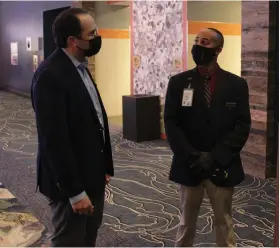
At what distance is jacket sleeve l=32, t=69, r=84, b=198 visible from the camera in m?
1.92

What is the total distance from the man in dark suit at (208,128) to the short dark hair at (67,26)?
2.46 feet

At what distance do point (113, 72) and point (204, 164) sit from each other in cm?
762

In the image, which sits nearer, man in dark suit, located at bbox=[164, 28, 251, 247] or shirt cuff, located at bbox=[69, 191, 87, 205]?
shirt cuff, located at bbox=[69, 191, 87, 205]

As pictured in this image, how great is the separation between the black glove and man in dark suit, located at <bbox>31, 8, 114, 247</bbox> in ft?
1.86

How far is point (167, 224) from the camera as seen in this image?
374 cm

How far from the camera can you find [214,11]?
7160 mm

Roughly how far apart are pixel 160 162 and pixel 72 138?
13.1 feet

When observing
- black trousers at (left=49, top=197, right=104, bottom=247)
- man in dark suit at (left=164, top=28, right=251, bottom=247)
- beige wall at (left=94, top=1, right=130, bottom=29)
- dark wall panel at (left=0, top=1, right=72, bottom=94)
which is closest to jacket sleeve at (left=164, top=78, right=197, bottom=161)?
man in dark suit at (left=164, top=28, right=251, bottom=247)

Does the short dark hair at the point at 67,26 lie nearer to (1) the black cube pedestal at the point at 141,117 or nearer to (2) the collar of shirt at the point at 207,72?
(2) the collar of shirt at the point at 207,72

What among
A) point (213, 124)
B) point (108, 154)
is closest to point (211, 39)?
point (213, 124)

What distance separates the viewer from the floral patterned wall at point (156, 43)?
271 inches

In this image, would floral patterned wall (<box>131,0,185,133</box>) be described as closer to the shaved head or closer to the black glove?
the shaved head

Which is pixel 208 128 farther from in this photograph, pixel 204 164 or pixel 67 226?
pixel 67 226

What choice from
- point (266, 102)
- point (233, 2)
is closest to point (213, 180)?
point (266, 102)
